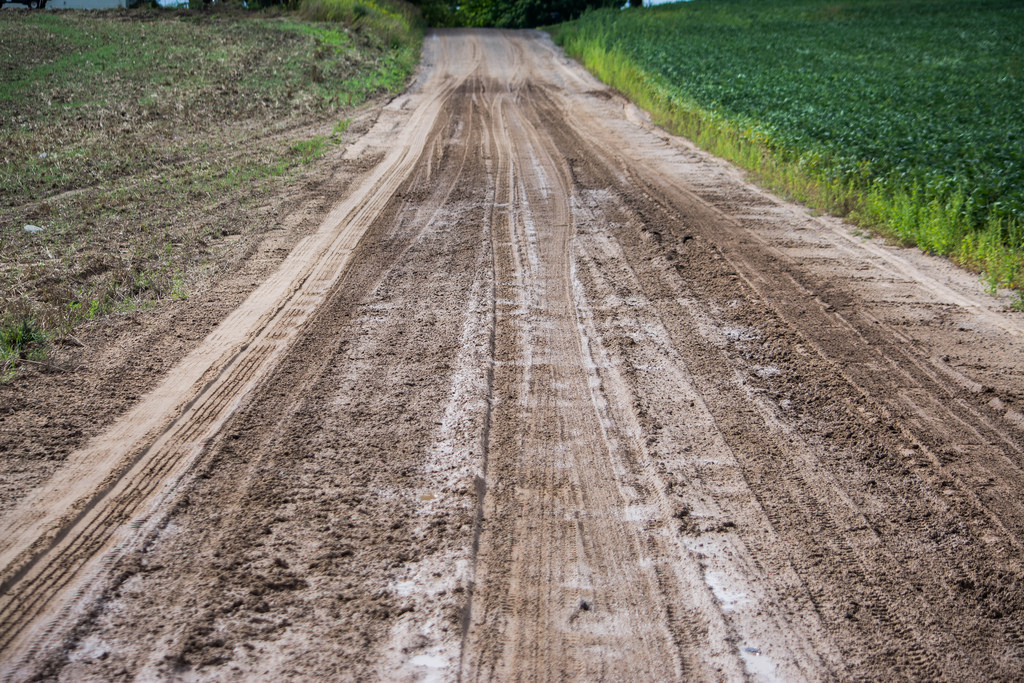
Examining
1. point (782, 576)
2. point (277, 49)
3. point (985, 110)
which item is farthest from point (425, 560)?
point (277, 49)

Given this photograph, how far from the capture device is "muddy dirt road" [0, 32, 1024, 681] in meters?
2.70

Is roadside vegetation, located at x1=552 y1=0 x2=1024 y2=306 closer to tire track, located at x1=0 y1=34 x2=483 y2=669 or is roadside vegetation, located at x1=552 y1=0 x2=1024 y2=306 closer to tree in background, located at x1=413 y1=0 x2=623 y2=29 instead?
tire track, located at x1=0 y1=34 x2=483 y2=669

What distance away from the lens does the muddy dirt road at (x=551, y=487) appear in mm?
2695

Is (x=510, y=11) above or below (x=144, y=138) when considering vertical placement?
above

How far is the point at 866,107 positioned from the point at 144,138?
516 inches

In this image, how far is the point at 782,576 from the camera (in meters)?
3.05

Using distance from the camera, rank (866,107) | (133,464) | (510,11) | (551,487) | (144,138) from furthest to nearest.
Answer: (510,11) → (866,107) → (144,138) → (133,464) → (551,487)

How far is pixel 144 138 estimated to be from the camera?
12.2 m

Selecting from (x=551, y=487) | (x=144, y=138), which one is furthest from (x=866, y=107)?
(x=144, y=138)

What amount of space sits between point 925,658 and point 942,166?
8.00 meters

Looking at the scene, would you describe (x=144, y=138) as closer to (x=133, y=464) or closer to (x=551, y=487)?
(x=133, y=464)

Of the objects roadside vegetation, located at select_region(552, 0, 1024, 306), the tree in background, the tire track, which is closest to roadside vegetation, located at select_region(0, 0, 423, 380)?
the tire track

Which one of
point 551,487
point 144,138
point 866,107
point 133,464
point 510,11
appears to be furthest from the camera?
point 510,11

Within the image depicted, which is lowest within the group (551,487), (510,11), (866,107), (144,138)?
(551,487)
